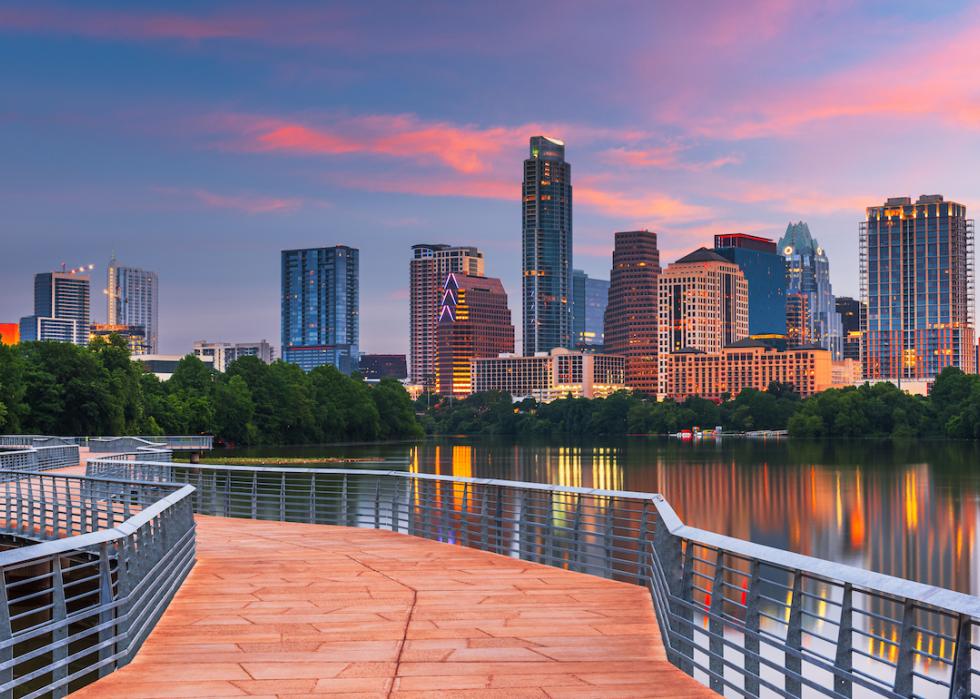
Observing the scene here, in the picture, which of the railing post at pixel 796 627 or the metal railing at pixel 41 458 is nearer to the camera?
the railing post at pixel 796 627

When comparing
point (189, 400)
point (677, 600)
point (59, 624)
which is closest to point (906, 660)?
point (677, 600)

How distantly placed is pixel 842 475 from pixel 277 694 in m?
94.9

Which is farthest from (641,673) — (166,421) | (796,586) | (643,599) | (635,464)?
(166,421)

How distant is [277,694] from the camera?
377 inches

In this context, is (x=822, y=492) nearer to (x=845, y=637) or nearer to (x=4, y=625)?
(x=845, y=637)

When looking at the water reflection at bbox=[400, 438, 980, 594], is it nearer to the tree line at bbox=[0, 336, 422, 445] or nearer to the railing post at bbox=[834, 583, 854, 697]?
the tree line at bbox=[0, 336, 422, 445]

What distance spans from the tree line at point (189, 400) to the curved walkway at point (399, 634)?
8414 centimetres

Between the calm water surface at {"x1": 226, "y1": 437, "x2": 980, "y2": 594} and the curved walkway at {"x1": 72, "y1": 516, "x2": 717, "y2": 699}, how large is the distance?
33741mm

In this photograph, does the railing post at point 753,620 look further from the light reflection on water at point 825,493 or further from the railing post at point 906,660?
the light reflection on water at point 825,493

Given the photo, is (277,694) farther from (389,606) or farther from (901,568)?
(901,568)

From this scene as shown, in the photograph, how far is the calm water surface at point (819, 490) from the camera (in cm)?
5534

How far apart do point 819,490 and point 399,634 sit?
7744cm

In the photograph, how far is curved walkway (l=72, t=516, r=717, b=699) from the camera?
32.6 feet

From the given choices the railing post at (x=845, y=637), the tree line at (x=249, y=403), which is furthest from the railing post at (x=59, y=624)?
the tree line at (x=249, y=403)
